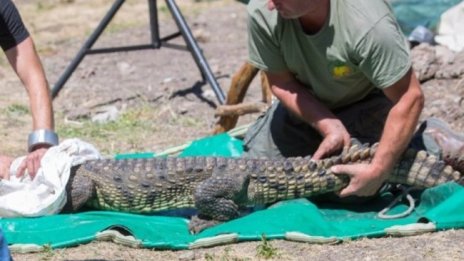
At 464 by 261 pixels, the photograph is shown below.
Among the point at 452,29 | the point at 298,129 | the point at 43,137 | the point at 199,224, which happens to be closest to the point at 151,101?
the point at 452,29

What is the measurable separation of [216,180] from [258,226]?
446 mm

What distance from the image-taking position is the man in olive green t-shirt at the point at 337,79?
4.74m

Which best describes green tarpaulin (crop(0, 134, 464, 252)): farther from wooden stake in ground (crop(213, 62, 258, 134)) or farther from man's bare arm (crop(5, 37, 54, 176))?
wooden stake in ground (crop(213, 62, 258, 134))

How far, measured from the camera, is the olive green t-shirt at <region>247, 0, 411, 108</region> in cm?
472

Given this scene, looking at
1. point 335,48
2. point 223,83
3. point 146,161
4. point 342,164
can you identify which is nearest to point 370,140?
point 342,164

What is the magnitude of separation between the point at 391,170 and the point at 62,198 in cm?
178

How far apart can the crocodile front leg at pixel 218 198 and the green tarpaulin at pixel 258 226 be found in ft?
0.31

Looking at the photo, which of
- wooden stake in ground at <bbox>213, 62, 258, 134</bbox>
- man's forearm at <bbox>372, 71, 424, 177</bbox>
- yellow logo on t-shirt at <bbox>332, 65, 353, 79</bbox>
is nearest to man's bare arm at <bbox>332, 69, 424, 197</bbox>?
man's forearm at <bbox>372, 71, 424, 177</bbox>

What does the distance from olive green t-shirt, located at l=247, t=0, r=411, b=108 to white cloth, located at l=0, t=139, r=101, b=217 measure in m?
1.24

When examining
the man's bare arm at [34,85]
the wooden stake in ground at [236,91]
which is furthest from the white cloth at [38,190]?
the wooden stake in ground at [236,91]

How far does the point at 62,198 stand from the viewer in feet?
17.1

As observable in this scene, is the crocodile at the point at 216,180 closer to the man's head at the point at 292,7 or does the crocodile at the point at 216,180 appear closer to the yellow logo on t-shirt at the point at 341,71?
the yellow logo on t-shirt at the point at 341,71

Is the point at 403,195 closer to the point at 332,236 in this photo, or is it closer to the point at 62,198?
the point at 332,236

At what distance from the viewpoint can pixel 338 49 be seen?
4.91 metres
